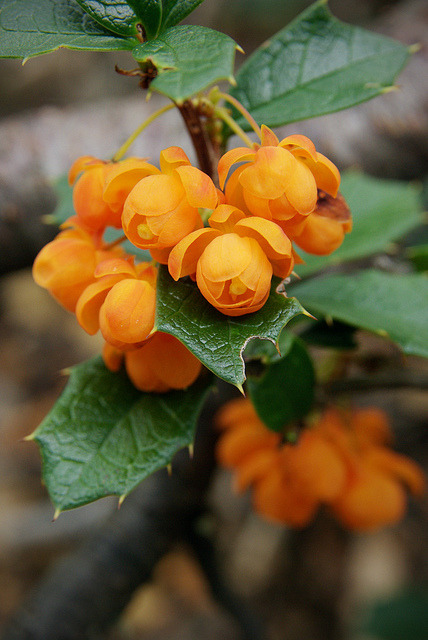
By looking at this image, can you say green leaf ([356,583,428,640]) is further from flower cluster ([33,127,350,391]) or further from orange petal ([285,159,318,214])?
orange petal ([285,159,318,214])

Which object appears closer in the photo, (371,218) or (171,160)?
(171,160)

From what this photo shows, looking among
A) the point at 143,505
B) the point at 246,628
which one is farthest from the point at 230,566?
the point at 143,505

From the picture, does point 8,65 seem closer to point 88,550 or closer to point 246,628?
point 88,550

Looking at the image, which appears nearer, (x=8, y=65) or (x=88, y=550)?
(x=88, y=550)

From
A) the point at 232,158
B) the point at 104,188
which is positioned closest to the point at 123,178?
the point at 104,188

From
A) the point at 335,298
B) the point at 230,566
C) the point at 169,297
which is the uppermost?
the point at 169,297

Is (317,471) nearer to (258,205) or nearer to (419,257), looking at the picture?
(419,257)

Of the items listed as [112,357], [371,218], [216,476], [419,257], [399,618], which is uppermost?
[112,357]

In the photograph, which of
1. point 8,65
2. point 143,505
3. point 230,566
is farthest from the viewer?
point 8,65

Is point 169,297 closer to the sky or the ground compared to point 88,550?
closer to the sky
